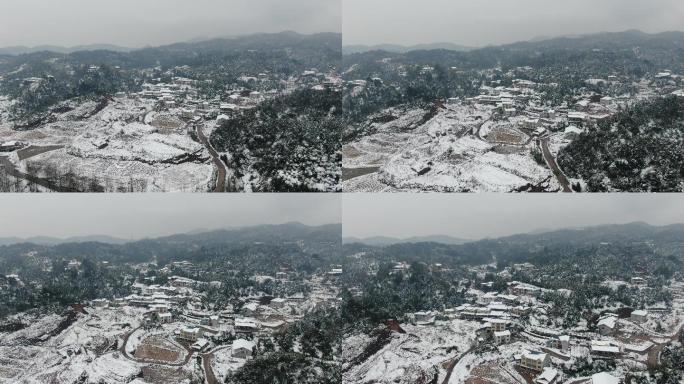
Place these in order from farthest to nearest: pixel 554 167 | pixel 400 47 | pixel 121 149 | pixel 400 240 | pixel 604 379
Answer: pixel 400 240, pixel 400 47, pixel 121 149, pixel 554 167, pixel 604 379

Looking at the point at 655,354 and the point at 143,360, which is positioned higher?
the point at 655,354

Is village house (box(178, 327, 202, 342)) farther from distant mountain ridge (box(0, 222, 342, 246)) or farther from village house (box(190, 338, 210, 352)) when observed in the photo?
distant mountain ridge (box(0, 222, 342, 246))

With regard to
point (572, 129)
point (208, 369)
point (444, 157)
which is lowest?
point (208, 369)

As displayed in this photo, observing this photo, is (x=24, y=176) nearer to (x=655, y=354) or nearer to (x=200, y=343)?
(x=200, y=343)

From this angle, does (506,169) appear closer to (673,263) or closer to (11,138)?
(673,263)

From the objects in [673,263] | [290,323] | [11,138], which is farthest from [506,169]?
[11,138]

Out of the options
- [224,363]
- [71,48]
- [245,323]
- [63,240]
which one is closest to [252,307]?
[245,323]
